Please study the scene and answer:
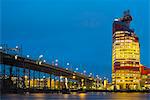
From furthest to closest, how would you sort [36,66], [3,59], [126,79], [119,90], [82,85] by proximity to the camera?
[126,79] < [119,90] < [82,85] < [36,66] < [3,59]

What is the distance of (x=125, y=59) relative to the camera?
168 metres

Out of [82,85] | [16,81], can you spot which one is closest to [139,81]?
[82,85]

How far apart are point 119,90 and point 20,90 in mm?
63754

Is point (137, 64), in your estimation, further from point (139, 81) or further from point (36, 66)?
point (36, 66)

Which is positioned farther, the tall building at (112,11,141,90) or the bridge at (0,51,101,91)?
the tall building at (112,11,141,90)

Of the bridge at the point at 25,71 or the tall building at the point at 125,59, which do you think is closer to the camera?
the bridge at the point at 25,71

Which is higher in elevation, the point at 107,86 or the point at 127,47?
the point at 127,47

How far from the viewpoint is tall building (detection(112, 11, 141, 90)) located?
16425 centimetres

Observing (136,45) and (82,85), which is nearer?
(82,85)

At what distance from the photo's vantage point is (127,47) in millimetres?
171750

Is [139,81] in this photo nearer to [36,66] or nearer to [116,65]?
Result: [116,65]

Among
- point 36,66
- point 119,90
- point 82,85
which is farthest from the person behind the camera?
point 119,90

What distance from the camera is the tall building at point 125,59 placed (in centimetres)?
16425

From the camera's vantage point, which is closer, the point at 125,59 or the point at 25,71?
the point at 25,71
